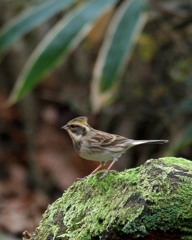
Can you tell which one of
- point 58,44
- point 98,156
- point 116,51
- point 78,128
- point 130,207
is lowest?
point 130,207

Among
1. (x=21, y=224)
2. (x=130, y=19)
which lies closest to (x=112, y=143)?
(x=130, y=19)

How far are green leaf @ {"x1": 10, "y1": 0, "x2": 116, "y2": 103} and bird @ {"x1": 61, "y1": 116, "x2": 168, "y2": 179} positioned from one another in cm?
228

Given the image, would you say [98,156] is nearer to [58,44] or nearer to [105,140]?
[105,140]

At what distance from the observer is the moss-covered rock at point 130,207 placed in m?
3.76

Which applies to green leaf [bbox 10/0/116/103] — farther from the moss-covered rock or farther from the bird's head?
the moss-covered rock

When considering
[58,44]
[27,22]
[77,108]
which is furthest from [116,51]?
[77,108]

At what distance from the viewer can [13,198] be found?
412 inches

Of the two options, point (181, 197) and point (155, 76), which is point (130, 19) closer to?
point (155, 76)

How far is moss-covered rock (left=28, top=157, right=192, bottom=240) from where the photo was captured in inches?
148

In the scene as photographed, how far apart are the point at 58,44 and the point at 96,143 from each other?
8.60ft

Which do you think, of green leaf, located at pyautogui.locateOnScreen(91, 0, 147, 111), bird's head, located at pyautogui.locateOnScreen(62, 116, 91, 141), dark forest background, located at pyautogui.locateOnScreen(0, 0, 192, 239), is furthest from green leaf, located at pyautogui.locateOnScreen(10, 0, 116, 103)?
bird's head, located at pyautogui.locateOnScreen(62, 116, 91, 141)

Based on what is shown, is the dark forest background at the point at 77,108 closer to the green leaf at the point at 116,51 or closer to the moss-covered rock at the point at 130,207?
the green leaf at the point at 116,51

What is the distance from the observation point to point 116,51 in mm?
7258

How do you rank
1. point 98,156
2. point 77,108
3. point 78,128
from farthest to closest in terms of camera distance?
point 77,108, point 78,128, point 98,156
